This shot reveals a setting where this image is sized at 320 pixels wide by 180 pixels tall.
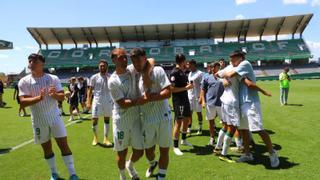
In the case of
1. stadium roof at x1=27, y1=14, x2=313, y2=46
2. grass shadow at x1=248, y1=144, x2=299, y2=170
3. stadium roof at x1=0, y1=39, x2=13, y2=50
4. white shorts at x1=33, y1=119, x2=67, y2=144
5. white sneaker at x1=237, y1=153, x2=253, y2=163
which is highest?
stadium roof at x1=27, y1=14, x2=313, y2=46

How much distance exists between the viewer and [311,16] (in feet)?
184

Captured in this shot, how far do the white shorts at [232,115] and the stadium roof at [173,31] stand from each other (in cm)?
5004

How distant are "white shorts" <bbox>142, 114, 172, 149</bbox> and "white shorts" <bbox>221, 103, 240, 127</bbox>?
2.14 metres

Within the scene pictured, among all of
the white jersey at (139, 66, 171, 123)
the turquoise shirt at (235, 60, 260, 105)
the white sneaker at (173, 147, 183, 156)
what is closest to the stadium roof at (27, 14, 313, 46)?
the white sneaker at (173, 147, 183, 156)

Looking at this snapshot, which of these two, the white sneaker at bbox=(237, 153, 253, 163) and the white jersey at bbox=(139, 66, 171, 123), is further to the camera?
the white sneaker at bbox=(237, 153, 253, 163)

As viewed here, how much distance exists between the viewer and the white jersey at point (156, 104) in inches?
197

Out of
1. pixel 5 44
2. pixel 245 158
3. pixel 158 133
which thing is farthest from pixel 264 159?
pixel 5 44

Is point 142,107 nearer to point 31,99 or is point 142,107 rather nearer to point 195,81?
point 31,99

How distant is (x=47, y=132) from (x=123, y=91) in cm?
178

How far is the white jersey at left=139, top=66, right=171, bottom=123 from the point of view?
500 centimetres

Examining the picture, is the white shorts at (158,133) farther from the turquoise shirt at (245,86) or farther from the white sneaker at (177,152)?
the white sneaker at (177,152)

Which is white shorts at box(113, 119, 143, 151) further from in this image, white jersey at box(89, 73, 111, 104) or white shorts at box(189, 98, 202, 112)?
white shorts at box(189, 98, 202, 112)

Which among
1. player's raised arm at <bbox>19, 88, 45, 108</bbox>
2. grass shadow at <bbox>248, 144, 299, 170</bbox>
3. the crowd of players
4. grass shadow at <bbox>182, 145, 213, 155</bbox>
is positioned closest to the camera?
the crowd of players

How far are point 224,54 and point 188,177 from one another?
5591cm
